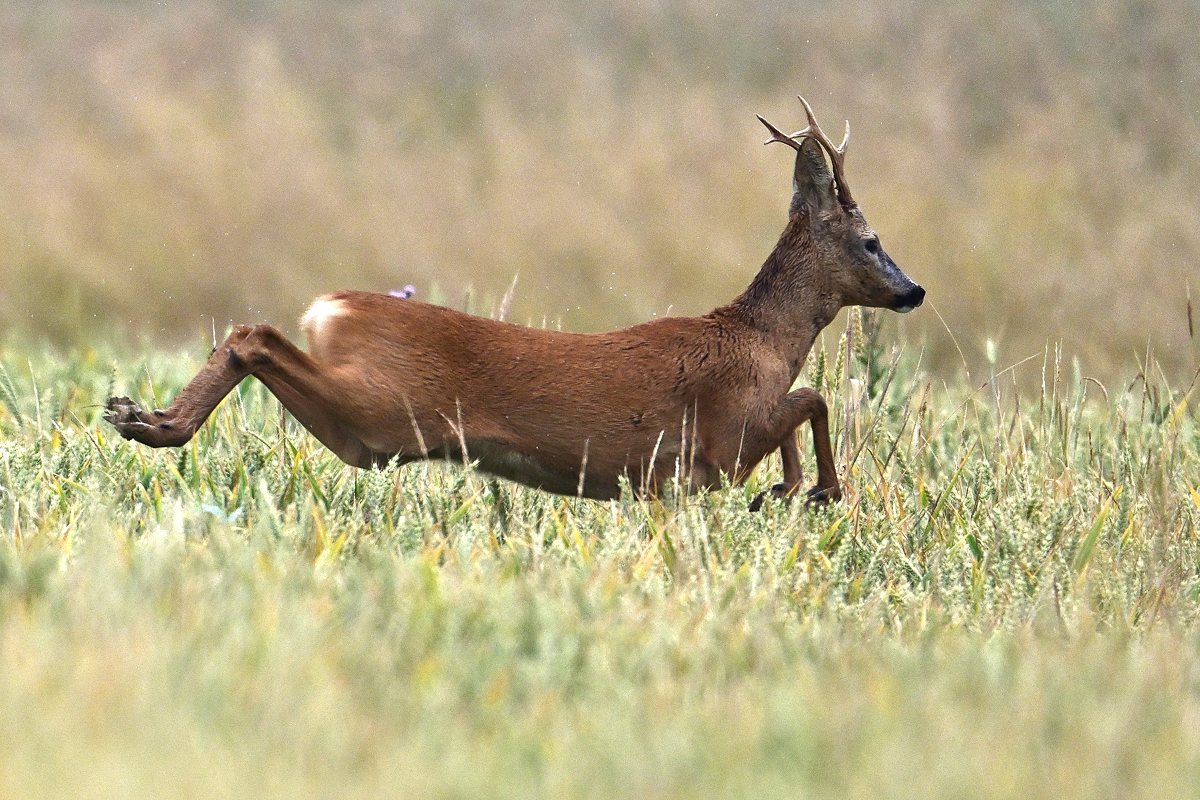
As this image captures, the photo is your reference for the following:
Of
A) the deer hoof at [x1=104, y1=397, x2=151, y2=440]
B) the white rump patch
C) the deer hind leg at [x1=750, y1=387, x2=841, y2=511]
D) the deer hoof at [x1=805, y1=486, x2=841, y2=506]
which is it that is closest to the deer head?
the deer hind leg at [x1=750, y1=387, x2=841, y2=511]

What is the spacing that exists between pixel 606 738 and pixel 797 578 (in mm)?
1511

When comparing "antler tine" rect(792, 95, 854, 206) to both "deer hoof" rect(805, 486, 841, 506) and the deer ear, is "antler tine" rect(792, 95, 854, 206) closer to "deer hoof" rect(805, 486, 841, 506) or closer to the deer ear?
the deer ear

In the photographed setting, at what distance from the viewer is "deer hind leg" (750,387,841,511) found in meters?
4.61

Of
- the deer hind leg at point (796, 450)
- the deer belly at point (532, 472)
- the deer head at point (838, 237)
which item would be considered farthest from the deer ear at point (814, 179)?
the deer belly at point (532, 472)

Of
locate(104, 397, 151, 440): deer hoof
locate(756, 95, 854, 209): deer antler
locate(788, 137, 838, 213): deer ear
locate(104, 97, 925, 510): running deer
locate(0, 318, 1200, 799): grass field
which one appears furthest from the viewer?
locate(788, 137, 838, 213): deer ear

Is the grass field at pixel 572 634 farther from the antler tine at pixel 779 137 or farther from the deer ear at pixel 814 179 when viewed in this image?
the antler tine at pixel 779 137

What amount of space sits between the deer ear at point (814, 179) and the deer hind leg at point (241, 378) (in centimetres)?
151

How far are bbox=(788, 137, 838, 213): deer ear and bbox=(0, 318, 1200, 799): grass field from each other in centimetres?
71

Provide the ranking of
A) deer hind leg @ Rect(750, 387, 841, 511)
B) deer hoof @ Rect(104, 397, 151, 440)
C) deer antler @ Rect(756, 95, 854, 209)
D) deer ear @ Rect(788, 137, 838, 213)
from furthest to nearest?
1. deer ear @ Rect(788, 137, 838, 213)
2. deer antler @ Rect(756, 95, 854, 209)
3. deer hind leg @ Rect(750, 387, 841, 511)
4. deer hoof @ Rect(104, 397, 151, 440)

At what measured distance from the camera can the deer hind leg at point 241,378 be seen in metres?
3.92

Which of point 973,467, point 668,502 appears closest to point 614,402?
point 668,502

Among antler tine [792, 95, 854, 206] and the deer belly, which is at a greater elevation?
antler tine [792, 95, 854, 206]

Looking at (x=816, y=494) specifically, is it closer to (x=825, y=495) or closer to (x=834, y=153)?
(x=825, y=495)

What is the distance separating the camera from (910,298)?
4.93 m
